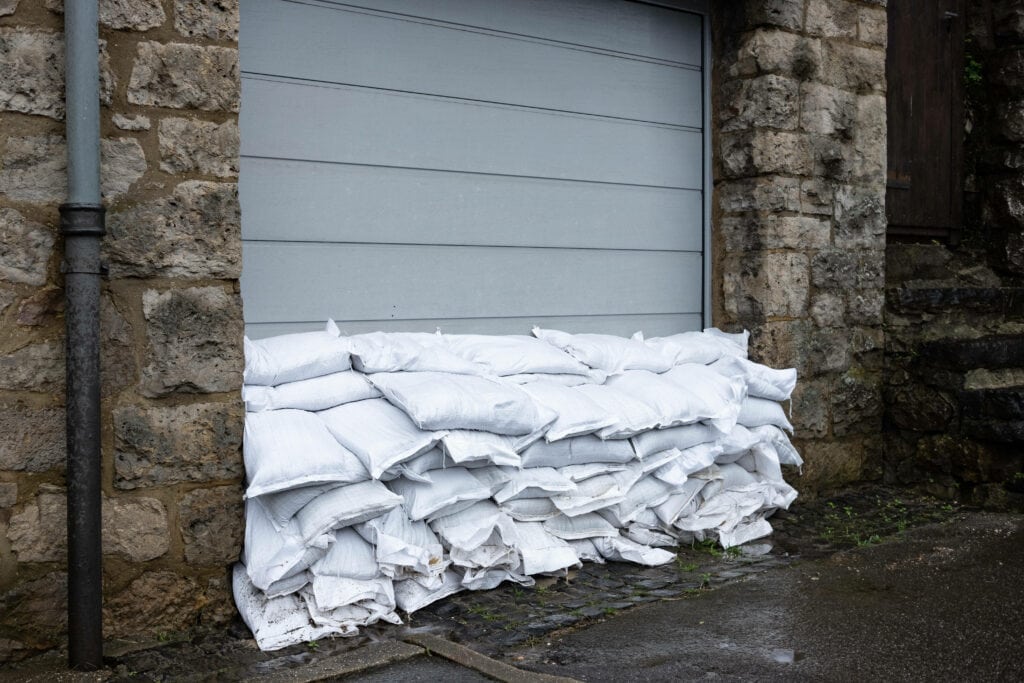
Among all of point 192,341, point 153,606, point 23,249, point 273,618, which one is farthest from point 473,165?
point 153,606

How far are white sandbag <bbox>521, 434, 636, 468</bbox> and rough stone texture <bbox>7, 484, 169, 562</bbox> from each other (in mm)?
1271

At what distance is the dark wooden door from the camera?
5.74 meters

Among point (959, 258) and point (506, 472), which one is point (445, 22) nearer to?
point (506, 472)


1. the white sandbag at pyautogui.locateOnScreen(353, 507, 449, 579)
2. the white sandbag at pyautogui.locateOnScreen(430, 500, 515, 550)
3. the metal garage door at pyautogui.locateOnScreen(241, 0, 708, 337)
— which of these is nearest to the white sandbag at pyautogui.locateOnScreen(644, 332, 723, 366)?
the metal garage door at pyautogui.locateOnScreen(241, 0, 708, 337)

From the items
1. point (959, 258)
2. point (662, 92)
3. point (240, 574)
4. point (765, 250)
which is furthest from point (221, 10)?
point (959, 258)

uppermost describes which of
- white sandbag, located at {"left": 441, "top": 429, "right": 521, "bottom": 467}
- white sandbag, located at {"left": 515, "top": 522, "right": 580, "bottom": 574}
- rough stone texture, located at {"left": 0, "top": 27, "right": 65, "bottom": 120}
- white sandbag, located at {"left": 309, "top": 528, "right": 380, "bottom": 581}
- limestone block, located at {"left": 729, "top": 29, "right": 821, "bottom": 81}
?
limestone block, located at {"left": 729, "top": 29, "right": 821, "bottom": 81}

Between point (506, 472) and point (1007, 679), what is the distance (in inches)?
64.8

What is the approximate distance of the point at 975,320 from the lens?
18.0 feet

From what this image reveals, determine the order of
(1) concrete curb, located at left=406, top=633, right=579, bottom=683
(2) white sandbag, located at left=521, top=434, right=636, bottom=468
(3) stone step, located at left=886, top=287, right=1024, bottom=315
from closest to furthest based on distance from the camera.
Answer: (1) concrete curb, located at left=406, top=633, right=579, bottom=683 < (2) white sandbag, located at left=521, top=434, right=636, bottom=468 < (3) stone step, located at left=886, top=287, right=1024, bottom=315

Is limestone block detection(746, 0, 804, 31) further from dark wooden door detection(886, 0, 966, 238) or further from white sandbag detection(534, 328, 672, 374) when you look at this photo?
white sandbag detection(534, 328, 672, 374)

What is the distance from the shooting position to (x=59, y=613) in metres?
2.94

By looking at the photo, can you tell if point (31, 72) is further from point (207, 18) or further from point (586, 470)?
point (586, 470)

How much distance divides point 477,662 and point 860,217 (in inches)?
129

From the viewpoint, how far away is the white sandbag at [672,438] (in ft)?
13.1
